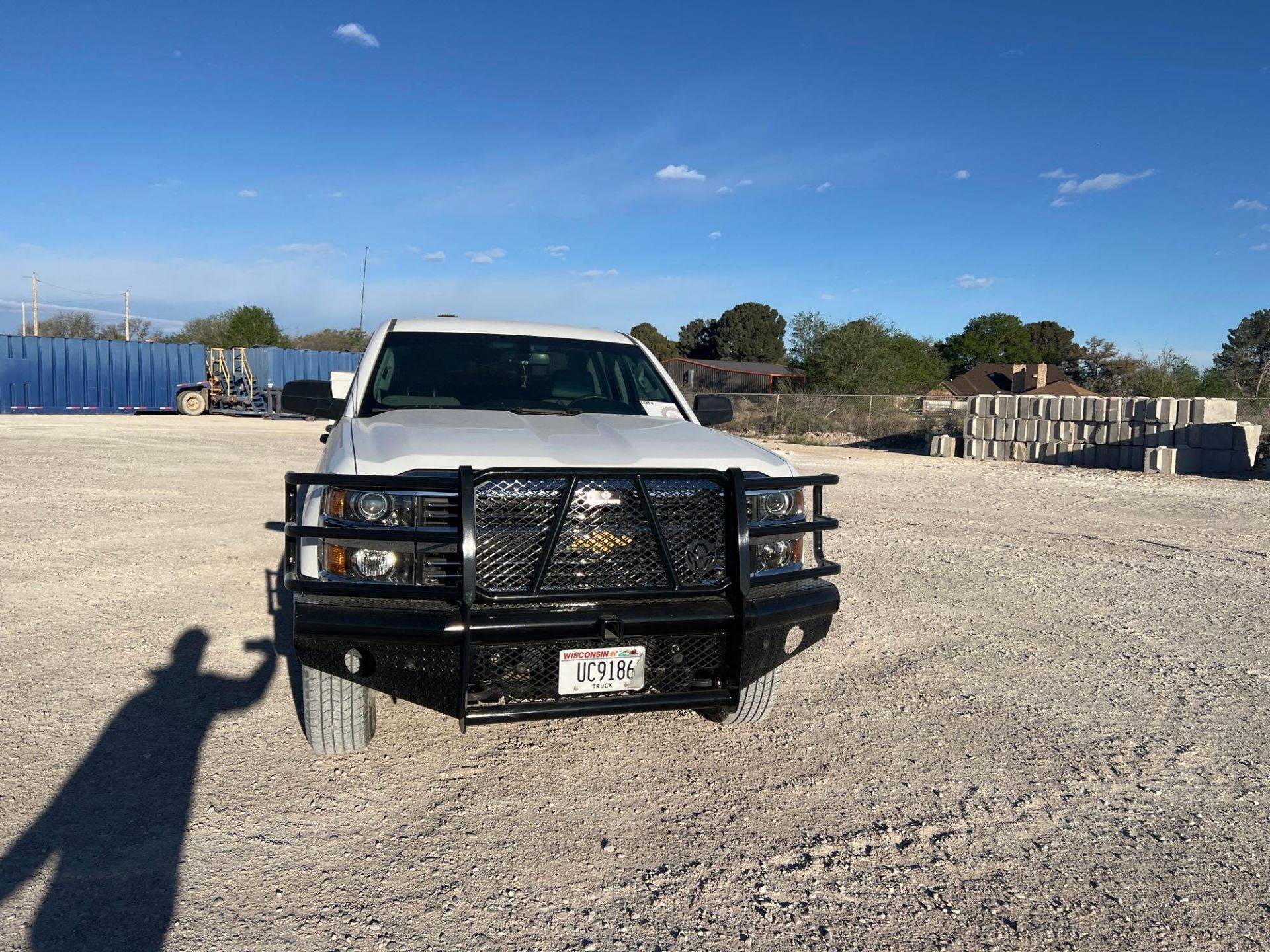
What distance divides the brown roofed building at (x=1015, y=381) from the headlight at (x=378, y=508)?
60315 millimetres

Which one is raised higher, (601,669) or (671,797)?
(601,669)

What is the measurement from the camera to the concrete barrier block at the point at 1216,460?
18.5 m

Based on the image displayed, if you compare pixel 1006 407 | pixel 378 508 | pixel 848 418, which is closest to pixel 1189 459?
pixel 1006 407

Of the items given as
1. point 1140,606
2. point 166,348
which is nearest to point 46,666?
point 1140,606

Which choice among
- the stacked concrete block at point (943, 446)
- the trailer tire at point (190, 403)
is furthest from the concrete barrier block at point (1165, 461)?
the trailer tire at point (190, 403)

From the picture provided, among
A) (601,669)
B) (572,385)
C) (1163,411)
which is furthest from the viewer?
(1163,411)

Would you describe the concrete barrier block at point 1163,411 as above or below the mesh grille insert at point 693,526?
above

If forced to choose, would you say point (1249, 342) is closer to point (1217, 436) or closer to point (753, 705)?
point (1217, 436)

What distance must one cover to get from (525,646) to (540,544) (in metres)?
0.35

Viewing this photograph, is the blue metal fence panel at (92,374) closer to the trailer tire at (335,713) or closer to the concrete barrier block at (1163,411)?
the concrete barrier block at (1163,411)

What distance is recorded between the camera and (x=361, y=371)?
4688 millimetres

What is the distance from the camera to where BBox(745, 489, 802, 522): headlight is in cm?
357

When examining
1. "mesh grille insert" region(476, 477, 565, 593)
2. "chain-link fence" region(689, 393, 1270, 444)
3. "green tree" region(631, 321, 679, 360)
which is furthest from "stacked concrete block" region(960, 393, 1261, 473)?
"green tree" region(631, 321, 679, 360)

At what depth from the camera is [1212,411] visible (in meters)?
19.0
